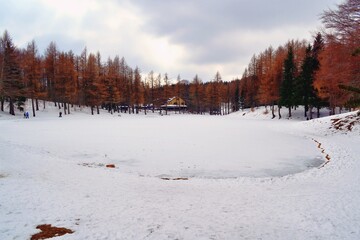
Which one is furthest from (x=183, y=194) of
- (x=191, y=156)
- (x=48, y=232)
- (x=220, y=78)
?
(x=220, y=78)

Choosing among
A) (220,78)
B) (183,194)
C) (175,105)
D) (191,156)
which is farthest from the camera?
(175,105)

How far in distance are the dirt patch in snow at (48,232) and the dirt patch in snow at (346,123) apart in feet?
81.6

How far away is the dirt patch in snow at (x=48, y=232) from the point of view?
19.3 ft

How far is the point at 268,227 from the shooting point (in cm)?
658

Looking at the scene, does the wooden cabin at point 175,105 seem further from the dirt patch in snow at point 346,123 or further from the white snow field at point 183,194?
the white snow field at point 183,194

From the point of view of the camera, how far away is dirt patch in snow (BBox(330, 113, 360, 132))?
23859mm

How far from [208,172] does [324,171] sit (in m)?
5.51

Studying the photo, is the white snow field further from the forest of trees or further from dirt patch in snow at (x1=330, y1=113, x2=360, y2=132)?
dirt patch in snow at (x1=330, y1=113, x2=360, y2=132)

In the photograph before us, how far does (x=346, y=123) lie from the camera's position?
24875 millimetres

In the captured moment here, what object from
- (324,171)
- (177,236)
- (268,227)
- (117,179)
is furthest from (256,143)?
(177,236)

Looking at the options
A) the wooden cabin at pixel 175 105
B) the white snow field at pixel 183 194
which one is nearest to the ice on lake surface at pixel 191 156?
the white snow field at pixel 183 194

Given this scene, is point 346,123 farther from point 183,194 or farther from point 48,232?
point 48,232

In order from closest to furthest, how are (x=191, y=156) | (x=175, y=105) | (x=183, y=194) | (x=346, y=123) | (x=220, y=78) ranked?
(x=183, y=194) → (x=191, y=156) → (x=346, y=123) → (x=220, y=78) → (x=175, y=105)

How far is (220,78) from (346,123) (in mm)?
66777
